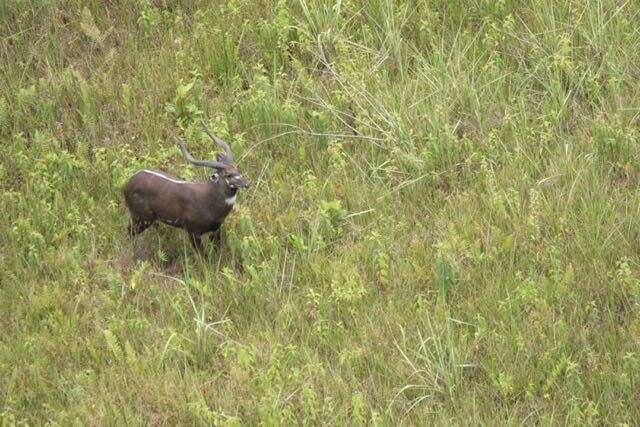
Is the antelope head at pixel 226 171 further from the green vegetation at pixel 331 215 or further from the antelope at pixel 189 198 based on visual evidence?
the green vegetation at pixel 331 215

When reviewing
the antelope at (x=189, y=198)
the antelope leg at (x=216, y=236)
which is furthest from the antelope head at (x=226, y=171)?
the antelope leg at (x=216, y=236)

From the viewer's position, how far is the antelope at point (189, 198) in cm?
983

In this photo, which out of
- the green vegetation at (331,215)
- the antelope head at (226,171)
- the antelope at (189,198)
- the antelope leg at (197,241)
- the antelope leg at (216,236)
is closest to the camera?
the green vegetation at (331,215)

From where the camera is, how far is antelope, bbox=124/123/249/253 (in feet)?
32.2

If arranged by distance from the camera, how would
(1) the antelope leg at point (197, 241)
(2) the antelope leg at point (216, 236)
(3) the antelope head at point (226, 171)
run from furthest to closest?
(2) the antelope leg at point (216, 236) → (1) the antelope leg at point (197, 241) → (3) the antelope head at point (226, 171)

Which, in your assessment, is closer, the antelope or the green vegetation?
the green vegetation

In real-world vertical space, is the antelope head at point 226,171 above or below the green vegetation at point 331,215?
above

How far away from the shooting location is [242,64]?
11.9 m

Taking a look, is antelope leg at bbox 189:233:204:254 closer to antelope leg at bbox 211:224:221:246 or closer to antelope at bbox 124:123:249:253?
antelope at bbox 124:123:249:253

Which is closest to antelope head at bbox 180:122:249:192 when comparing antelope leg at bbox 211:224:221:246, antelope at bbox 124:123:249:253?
antelope at bbox 124:123:249:253

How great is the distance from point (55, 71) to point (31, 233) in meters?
2.50

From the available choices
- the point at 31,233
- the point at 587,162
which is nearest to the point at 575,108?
the point at 587,162

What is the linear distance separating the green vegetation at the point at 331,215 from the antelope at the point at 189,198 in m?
0.22

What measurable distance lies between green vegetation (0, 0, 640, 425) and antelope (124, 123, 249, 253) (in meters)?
0.22
